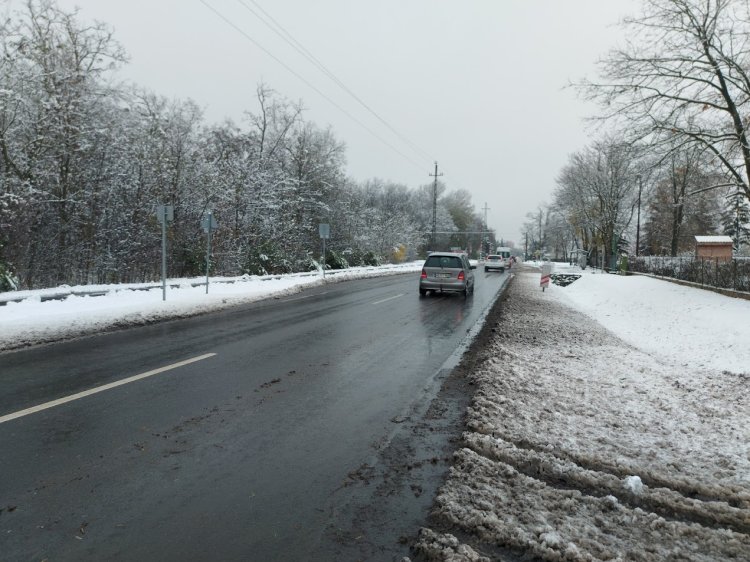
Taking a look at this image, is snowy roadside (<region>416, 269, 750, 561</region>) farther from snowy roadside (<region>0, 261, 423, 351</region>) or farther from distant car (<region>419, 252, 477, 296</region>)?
distant car (<region>419, 252, 477, 296</region>)

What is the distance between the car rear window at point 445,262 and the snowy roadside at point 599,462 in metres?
10.5

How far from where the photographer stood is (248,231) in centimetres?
2803

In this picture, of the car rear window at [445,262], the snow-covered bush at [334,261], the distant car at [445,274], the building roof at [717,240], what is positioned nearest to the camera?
the distant car at [445,274]

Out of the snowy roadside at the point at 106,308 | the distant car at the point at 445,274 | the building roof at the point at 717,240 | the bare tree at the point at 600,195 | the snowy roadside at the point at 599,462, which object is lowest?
the snowy roadside at the point at 599,462

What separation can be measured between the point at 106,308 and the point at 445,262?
12.1 m

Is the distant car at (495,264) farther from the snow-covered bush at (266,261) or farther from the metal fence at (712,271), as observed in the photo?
the snow-covered bush at (266,261)

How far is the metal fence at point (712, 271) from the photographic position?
13742mm

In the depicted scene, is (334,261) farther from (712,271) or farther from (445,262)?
(712,271)

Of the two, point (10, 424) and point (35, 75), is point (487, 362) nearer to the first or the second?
point (10, 424)

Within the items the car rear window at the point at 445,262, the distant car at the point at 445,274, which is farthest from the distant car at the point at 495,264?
the car rear window at the point at 445,262

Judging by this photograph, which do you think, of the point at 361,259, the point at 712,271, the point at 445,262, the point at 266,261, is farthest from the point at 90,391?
the point at 361,259

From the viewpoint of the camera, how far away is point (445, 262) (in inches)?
747

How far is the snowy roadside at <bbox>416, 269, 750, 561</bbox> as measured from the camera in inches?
109

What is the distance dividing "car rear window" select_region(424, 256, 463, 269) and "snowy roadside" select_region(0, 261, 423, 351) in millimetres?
6216
